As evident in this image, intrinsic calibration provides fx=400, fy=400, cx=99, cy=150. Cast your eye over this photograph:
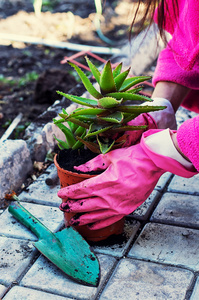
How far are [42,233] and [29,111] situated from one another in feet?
5.20

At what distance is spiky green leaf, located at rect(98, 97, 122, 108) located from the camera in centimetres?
173

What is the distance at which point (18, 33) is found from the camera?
510cm

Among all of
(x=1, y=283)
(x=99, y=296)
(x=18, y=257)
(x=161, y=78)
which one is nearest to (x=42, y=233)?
(x=18, y=257)

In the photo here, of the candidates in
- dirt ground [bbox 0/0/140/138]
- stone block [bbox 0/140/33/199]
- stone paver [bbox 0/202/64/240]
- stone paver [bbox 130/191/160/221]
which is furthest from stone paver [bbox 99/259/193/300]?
dirt ground [bbox 0/0/140/138]

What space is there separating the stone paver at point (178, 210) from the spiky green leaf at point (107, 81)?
76 cm

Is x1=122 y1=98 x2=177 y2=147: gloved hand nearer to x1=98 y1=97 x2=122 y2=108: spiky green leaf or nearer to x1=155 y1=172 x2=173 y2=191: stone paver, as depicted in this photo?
x1=98 y1=97 x2=122 y2=108: spiky green leaf

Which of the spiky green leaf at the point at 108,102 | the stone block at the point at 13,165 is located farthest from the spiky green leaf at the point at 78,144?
the stone block at the point at 13,165

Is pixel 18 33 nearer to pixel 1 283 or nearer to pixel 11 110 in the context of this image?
pixel 11 110

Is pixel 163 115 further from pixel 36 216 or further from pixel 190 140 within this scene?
pixel 36 216

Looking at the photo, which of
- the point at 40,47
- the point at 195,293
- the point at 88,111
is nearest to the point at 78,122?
the point at 88,111

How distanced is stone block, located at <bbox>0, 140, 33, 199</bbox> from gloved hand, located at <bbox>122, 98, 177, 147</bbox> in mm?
737

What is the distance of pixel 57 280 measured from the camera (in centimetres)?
174

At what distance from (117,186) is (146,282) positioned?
43 cm

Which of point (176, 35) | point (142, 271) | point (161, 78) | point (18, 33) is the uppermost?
point (176, 35)
